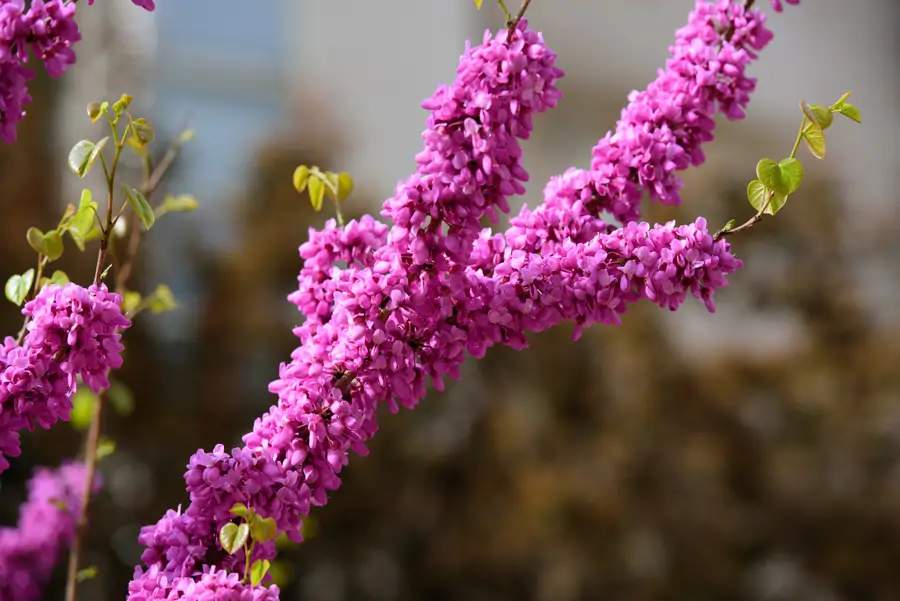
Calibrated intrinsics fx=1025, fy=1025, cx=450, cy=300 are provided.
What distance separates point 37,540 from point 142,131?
49 cm

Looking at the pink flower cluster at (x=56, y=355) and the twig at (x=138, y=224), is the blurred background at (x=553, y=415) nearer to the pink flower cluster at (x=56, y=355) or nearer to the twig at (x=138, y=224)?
the twig at (x=138, y=224)

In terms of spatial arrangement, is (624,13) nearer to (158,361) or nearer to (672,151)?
(158,361)

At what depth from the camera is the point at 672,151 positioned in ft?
1.94

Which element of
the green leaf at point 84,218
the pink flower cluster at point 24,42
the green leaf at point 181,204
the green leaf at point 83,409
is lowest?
the green leaf at point 84,218

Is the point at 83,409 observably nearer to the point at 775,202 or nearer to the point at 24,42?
the point at 24,42

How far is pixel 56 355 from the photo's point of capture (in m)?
0.51

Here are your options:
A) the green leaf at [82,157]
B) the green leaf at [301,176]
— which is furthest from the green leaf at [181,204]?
the green leaf at [82,157]

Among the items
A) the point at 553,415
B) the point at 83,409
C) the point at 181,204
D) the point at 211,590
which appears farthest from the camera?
the point at 553,415

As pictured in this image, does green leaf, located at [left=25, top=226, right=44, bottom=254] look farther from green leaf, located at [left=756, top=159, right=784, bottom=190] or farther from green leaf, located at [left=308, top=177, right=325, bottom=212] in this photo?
green leaf, located at [left=756, top=159, right=784, bottom=190]

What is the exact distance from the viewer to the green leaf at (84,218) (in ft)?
1.81

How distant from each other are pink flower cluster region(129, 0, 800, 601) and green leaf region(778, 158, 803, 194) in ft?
0.15

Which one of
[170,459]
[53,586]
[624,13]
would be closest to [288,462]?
[53,586]

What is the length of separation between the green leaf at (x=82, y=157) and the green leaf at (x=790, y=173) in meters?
0.36

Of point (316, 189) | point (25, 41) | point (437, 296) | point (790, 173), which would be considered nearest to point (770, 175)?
point (790, 173)
